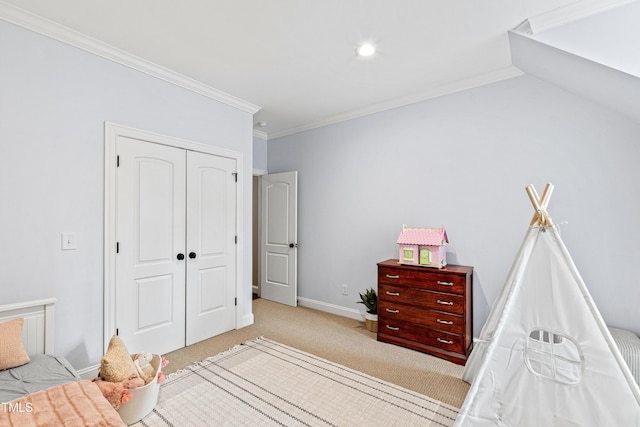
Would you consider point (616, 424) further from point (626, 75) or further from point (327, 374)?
point (626, 75)

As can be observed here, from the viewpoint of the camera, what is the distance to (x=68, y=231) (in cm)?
227

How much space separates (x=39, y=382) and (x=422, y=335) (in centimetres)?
285

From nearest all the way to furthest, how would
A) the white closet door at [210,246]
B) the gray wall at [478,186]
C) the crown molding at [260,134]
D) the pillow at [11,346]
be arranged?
the pillow at [11,346] < the gray wall at [478,186] < the white closet door at [210,246] < the crown molding at [260,134]

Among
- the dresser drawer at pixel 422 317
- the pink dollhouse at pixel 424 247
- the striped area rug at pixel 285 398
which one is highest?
the pink dollhouse at pixel 424 247

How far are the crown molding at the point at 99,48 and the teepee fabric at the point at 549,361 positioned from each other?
3200 mm

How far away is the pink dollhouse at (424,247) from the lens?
292 cm

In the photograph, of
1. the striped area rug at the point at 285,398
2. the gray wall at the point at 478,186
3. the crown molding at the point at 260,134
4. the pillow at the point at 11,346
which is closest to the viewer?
the pillow at the point at 11,346

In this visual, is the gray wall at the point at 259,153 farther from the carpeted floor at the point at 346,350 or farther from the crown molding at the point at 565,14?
the crown molding at the point at 565,14

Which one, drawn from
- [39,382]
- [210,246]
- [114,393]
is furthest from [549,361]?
[210,246]

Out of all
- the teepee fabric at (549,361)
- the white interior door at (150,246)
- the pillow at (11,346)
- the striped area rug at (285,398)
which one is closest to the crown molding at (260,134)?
the white interior door at (150,246)

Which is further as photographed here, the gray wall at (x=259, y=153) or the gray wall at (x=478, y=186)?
the gray wall at (x=259, y=153)

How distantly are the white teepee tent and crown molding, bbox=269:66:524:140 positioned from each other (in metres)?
1.48

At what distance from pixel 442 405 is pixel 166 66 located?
11.8 ft

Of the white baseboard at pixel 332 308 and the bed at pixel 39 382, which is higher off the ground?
the bed at pixel 39 382
